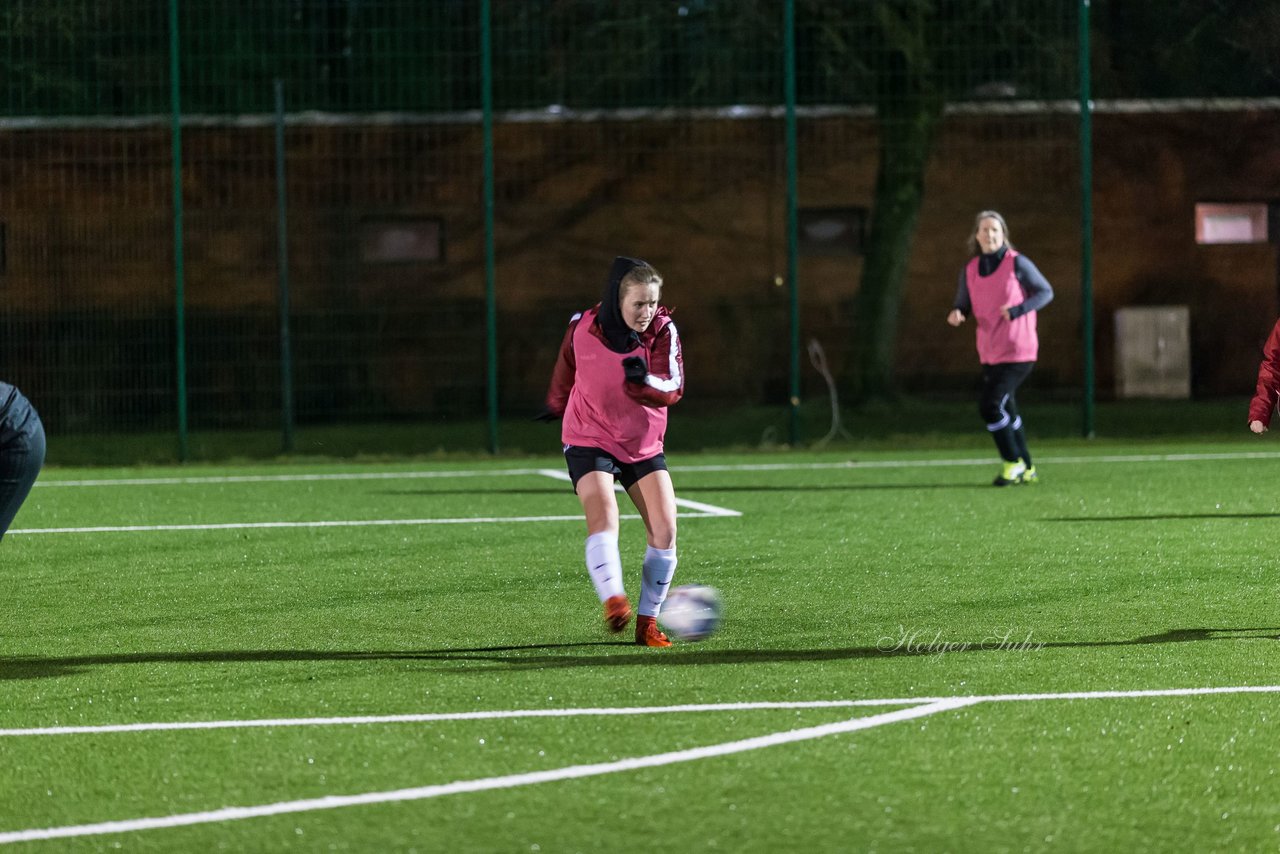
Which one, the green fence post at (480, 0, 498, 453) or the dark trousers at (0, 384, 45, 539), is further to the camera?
the green fence post at (480, 0, 498, 453)

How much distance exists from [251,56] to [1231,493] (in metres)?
11.2

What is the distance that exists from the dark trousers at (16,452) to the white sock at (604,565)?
204 centimetres

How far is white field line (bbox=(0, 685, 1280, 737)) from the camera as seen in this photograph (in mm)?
6027

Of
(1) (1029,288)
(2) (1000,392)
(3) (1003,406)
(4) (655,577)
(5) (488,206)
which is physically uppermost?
(5) (488,206)

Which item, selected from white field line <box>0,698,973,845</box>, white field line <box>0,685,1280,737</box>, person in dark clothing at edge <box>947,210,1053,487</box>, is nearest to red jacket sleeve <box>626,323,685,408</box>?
white field line <box>0,685,1280,737</box>

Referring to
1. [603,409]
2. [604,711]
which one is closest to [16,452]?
[603,409]

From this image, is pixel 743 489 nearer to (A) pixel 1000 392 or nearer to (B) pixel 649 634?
(A) pixel 1000 392

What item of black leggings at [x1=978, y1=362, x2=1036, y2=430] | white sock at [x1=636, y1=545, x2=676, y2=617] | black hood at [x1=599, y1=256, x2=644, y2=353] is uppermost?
black hood at [x1=599, y1=256, x2=644, y2=353]

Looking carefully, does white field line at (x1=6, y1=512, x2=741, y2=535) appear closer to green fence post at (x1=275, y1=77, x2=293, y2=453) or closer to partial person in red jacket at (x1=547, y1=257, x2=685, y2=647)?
partial person in red jacket at (x1=547, y1=257, x2=685, y2=647)

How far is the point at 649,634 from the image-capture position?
24.8 ft

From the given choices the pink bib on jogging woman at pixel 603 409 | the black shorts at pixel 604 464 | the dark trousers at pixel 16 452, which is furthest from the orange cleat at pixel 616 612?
the dark trousers at pixel 16 452

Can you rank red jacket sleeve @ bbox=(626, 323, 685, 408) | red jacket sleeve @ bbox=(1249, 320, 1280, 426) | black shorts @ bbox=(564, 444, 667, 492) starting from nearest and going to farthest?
red jacket sleeve @ bbox=(626, 323, 685, 408), black shorts @ bbox=(564, 444, 667, 492), red jacket sleeve @ bbox=(1249, 320, 1280, 426)

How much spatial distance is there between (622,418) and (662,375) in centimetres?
27

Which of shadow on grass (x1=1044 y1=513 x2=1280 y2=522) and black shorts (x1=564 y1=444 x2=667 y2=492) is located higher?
black shorts (x1=564 y1=444 x2=667 y2=492)
